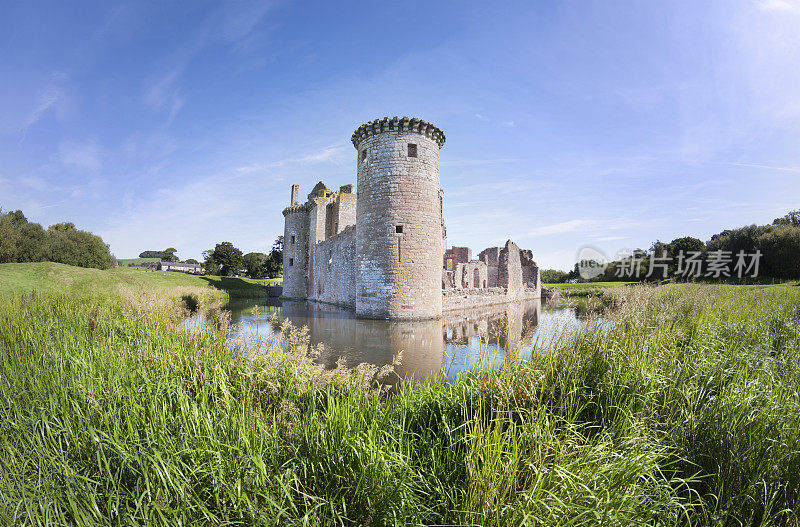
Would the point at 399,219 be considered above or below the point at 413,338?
above

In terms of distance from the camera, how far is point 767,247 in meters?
35.9

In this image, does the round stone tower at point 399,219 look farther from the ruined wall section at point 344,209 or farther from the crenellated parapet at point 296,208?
the crenellated parapet at point 296,208

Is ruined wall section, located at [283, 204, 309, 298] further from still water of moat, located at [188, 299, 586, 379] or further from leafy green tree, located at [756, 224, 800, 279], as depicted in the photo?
leafy green tree, located at [756, 224, 800, 279]

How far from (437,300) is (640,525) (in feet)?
44.3

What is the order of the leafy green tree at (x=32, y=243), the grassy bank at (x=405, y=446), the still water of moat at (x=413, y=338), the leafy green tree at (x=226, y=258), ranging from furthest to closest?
the leafy green tree at (x=226, y=258)
the leafy green tree at (x=32, y=243)
the still water of moat at (x=413, y=338)
the grassy bank at (x=405, y=446)

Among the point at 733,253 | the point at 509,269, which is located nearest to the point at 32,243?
the point at 509,269

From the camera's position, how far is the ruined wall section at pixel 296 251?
29.5 meters

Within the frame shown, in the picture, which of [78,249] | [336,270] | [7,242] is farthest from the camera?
[78,249]

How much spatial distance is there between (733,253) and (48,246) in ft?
247

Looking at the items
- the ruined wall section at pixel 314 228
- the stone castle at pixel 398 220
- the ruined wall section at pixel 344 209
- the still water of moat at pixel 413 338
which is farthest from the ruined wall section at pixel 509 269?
the still water of moat at pixel 413 338

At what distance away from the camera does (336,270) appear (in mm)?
22016

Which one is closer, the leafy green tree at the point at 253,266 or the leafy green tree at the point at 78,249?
the leafy green tree at the point at 78,249

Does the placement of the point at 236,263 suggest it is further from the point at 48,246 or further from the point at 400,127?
the point at 400,127

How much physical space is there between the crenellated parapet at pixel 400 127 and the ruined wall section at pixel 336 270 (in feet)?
19.0
